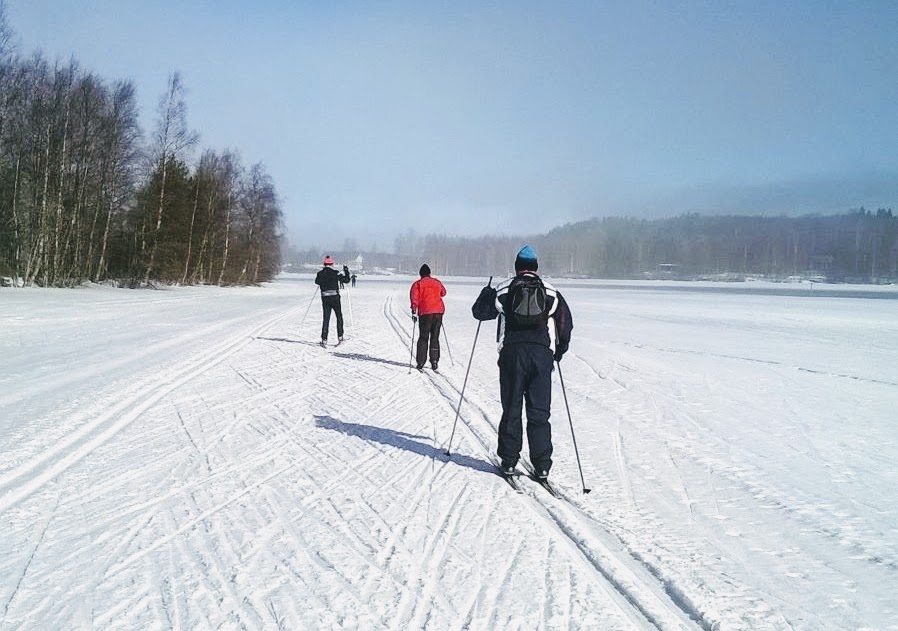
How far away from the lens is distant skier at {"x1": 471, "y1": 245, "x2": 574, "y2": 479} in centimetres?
542

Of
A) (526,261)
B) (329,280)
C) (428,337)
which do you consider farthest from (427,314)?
(526,261)

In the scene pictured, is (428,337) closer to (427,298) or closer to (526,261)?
(427,298)

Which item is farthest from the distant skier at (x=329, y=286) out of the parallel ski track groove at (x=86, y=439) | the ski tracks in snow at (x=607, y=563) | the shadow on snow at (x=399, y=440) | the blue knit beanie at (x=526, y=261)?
the ski tracks in snow at (x=607, y=563)

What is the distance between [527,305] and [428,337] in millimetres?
6927

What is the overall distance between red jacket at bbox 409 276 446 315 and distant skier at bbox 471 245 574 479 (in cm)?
655

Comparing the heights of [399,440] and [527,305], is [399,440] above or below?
below

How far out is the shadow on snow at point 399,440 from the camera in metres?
6.06

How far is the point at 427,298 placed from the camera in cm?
1216

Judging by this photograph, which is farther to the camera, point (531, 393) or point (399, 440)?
point (399, 440)

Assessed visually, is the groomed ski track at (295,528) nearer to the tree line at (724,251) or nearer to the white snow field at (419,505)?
the white snow field at (419,505)

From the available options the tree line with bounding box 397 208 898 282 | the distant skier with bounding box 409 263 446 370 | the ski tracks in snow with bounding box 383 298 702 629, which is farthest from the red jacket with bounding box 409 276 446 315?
the tree line with bounding box 397 208 898 282

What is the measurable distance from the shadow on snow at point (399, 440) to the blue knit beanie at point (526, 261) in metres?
1.96

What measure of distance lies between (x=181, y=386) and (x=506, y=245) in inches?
6795

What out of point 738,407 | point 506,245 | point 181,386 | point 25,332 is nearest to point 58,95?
point 25,332
